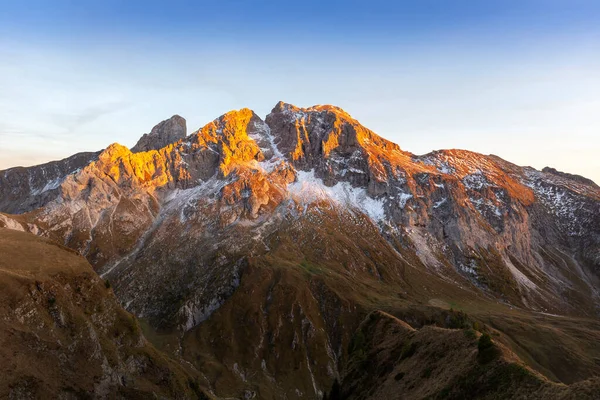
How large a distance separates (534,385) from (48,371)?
317ft

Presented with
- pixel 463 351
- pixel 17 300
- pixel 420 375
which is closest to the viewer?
pixel 463 351

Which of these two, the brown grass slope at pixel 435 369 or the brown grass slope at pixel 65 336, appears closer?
the brown grass slope at pixel 435 369

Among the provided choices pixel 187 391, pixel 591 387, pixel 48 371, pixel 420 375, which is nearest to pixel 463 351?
pixel 420 375

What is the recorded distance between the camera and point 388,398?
49375 mm

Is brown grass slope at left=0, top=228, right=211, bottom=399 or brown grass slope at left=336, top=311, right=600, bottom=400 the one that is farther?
brown grass slope at left=0, top=228, right=211, bottom=399

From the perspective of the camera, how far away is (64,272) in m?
122

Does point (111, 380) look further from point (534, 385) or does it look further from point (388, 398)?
point (534, 385)

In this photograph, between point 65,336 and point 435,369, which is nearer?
point 435,369

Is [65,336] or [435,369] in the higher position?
[435,369]

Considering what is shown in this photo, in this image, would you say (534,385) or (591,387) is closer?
(591,387)

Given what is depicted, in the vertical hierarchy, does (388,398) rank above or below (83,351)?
above

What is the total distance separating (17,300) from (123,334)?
33.6 m

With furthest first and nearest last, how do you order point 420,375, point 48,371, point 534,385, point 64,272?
point 64,272 → point 48,371 → point 420,375 → point 534,385

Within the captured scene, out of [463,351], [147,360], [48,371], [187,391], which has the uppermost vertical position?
[463,351]
